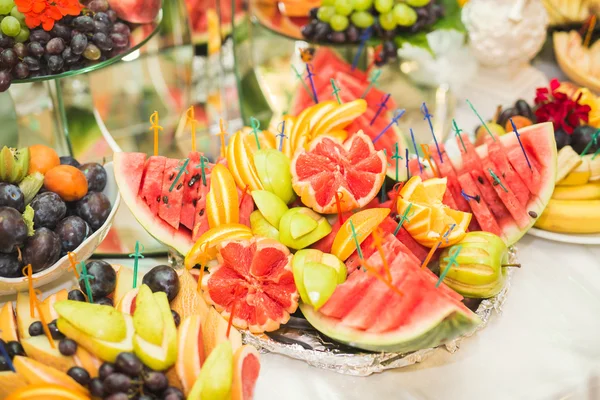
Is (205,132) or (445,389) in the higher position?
(205,132)

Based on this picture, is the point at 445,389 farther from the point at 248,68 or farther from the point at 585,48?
the point at 585,48

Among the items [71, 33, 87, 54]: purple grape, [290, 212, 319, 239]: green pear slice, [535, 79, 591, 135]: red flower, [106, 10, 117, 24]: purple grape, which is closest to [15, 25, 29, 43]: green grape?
[71, 33, 87, 54]: purple grape

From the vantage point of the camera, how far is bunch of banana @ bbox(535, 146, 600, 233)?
5.14 feet

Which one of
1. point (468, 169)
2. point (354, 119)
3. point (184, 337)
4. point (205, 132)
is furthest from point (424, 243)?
point (205, 132)

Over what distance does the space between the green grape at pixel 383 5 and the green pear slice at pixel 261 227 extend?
2.89ft

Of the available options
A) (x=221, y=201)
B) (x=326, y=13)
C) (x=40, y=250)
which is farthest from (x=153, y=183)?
(x=326, y=13)

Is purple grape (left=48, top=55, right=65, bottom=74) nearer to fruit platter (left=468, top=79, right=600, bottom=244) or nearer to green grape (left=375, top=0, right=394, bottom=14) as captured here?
green grape (left=375, top=0, right=394, bottom=14)

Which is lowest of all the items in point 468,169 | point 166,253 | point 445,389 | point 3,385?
point 445,389

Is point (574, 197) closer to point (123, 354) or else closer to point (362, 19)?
point (362, 19)

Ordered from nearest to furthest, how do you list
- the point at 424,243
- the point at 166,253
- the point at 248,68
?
the point at 424,243 < the point at 166,253 < the point at 248,68

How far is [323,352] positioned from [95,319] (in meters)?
0.45

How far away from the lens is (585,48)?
225 cm

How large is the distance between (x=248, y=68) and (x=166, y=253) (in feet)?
2.98

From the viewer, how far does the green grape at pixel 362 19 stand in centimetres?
189
